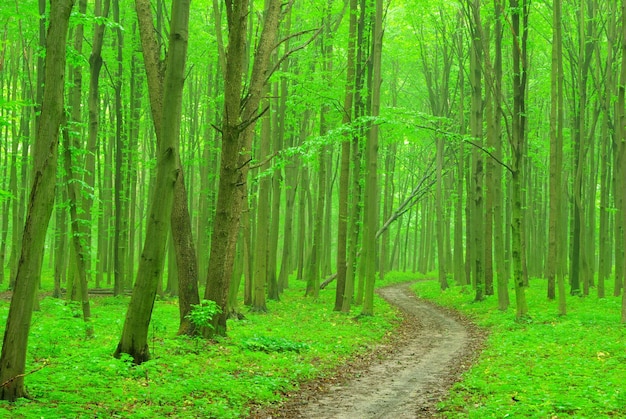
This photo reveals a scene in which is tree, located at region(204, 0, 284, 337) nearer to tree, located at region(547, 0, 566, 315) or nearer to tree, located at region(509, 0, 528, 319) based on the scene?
tree, located at region(509, 0, 528, 319)

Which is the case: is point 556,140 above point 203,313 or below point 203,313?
above

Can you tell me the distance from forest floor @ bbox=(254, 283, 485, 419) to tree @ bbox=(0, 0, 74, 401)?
303 cm

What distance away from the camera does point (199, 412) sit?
6.76 meters

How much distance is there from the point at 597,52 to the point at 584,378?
1569cm

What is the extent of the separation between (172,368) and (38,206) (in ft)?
12.0

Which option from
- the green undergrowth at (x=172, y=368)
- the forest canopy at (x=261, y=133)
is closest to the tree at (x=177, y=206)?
the forest canopy at (x=261, y=133)

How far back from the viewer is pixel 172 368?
27.4 ft

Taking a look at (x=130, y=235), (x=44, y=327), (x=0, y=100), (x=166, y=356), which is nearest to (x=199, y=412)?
(x=166, y=356)

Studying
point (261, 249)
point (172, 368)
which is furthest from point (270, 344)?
point (261, 249)

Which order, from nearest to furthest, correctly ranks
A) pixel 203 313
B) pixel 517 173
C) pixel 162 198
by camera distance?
pixel 162 198
pixel 203 313
pixel 517 173

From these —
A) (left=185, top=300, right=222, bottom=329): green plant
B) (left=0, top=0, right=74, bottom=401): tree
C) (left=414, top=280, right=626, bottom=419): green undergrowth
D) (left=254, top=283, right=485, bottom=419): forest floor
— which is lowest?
(left=254, top=283, right=485, bottom=419): forest floor

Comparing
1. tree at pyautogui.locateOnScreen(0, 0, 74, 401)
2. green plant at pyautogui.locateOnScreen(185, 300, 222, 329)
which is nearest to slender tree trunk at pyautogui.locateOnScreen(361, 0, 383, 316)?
green plant at pyautogui.locateOnScreen(185, 300, 222, 329)

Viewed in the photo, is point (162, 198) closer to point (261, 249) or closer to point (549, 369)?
point (549, 369)

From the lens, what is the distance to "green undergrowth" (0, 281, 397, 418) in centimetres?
643
